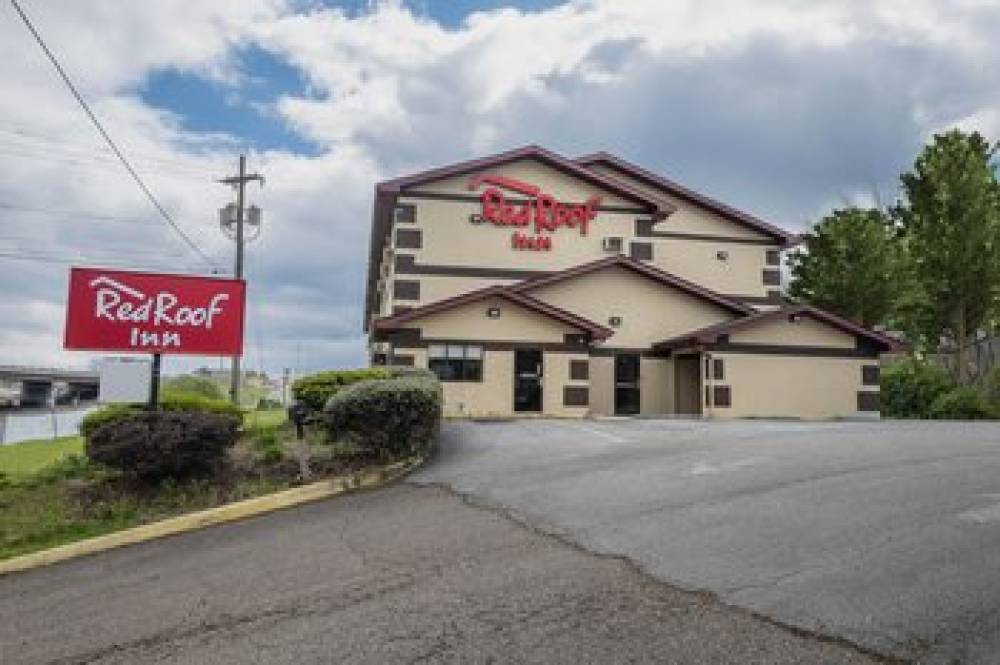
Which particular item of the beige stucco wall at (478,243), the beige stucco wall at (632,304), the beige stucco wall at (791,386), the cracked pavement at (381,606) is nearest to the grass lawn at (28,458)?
the cracked pavement at (381,606)

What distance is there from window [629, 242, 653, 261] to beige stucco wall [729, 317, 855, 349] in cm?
527

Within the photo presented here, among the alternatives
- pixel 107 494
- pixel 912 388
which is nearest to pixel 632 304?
pixel 912 388

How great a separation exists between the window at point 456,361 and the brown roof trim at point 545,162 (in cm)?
644

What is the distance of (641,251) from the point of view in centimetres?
3167

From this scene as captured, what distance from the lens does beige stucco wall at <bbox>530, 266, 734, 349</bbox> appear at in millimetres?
28938

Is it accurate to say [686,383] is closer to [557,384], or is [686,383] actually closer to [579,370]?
[579,370]

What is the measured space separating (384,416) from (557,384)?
12.5 meters

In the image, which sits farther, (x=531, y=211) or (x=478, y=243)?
(x=531, y=211)

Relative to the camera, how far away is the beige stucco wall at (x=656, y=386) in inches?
1156

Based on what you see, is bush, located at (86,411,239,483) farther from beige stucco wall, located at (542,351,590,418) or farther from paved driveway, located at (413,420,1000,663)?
beige stucco wall, located at (542,351,590,418)

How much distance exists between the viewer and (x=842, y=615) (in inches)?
231

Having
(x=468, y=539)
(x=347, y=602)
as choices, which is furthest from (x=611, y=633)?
(x=468, y=539)

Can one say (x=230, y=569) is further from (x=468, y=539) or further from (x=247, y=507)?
(x=247, y=507)

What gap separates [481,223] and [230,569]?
22093mm
